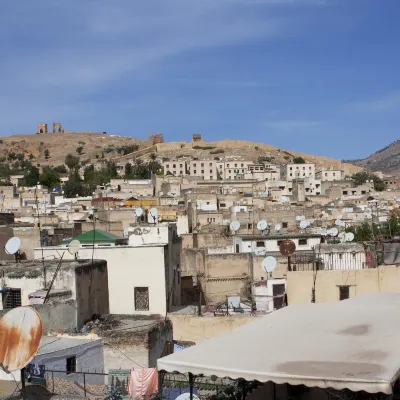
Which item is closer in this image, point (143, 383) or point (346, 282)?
point (143, 383)

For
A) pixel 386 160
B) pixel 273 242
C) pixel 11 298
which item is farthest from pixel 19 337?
pixel 386 160

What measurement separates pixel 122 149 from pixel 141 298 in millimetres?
111710

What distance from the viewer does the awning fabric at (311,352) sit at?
5215 mm

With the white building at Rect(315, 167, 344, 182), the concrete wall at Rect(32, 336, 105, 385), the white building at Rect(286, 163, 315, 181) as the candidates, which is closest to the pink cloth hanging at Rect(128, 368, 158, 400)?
the concrete wall at Rect(32, 336, 105, 385)

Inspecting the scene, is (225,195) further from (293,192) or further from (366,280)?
(366,280)

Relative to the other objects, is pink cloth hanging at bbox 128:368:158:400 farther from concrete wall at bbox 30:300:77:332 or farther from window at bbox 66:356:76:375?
concrete wall at bbox 30:300:77:332

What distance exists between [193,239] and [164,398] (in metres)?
22.1

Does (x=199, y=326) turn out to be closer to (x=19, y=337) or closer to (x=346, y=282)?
(x=346, y=282)

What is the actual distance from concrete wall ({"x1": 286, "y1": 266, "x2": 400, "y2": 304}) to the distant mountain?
397 ft

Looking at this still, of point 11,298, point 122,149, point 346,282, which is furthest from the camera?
point 122,149

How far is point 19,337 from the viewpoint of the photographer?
700 centimetres

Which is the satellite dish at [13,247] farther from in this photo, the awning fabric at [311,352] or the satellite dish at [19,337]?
the awning fabric at [311,352]

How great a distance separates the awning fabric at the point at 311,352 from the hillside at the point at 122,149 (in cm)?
9663

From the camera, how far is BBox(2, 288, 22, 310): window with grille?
40.2 feet
